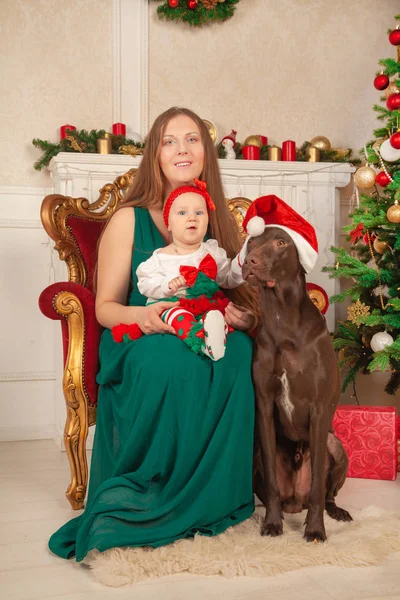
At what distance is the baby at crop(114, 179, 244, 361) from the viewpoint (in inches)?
90.8

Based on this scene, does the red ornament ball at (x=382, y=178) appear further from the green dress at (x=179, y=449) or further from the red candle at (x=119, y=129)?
the red candle at (x=119, y=129)

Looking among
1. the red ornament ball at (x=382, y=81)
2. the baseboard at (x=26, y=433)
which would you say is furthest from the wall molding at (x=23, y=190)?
the red ornament ball at (x=382, y=81)

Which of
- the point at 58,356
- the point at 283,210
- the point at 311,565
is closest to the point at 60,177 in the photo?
the point at 58,356

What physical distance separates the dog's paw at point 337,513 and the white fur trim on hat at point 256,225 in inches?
40.6

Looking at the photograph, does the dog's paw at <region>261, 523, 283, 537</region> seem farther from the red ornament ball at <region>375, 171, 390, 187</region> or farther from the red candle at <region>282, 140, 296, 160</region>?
the red candle at <region>282, 140, 296, 160</region>

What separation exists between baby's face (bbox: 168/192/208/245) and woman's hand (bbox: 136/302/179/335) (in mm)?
265

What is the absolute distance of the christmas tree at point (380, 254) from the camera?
10.0 feet

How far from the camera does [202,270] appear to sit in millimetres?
2365

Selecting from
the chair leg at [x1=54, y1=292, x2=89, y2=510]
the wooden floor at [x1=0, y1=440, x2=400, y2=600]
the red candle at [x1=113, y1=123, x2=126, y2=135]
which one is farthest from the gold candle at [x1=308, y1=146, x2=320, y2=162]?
the wooden floor at [x1=0, y1=440, x2=400, y2=600]

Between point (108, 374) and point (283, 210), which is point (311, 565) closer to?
point (108, 374)

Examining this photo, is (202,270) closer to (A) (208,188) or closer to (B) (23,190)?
(A) (208,188)

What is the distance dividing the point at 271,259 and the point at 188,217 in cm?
41

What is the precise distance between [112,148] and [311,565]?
261 cm

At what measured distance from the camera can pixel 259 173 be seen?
400 centimetres
